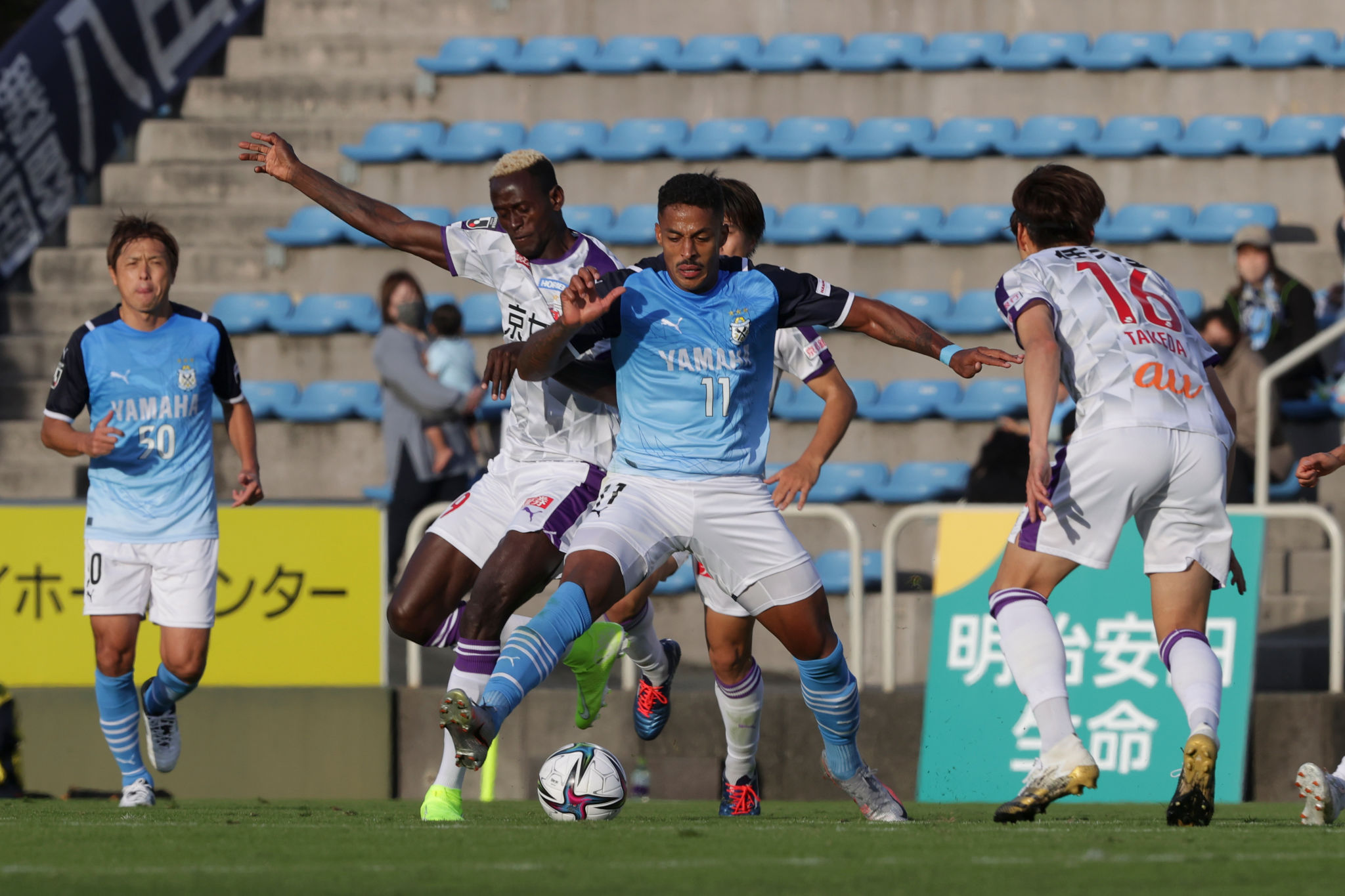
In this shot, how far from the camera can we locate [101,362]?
8.09 m

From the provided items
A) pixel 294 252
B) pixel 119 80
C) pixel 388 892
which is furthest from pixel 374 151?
pixel 388 892

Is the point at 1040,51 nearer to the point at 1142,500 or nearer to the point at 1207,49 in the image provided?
the point at 1207,49

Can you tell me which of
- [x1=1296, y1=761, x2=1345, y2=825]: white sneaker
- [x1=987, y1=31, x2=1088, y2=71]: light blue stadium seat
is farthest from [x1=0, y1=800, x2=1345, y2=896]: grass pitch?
[x1=987, y1=31, x2=1088, y2=71]: light blue stadium seat

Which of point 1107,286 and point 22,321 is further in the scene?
point 22,321

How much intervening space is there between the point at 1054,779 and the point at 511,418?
272 cm

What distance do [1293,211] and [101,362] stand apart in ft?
33.3

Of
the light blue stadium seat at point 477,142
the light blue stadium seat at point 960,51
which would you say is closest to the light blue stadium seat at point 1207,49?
the light blue stadium seat at point 960,51

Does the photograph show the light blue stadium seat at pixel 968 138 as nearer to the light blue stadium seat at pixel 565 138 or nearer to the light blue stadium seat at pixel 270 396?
the light blue stadium seat at pixel 565 138

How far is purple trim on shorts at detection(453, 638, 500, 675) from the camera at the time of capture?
6.88 metres

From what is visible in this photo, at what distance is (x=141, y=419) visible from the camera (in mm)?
8070

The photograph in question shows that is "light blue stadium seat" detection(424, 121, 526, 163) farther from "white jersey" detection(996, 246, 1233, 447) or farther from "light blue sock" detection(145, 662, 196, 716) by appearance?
"white jersey" detection(996, 246, 1233, 447)

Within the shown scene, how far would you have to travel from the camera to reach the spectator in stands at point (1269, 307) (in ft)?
41.0

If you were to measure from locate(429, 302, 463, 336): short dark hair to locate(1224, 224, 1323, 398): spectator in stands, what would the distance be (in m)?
5.14

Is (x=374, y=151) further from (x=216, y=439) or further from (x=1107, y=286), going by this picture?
(x=1107, y=286)
